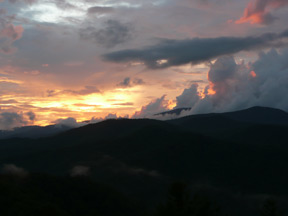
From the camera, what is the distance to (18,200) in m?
130

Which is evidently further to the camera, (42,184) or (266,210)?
(42,184)

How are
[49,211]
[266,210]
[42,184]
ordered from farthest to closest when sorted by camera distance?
[42,184]
[266,210]
[49,211]

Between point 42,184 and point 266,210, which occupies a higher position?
point 266,210

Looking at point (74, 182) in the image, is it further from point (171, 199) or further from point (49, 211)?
point (171, 199)

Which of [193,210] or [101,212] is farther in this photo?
[101,212]

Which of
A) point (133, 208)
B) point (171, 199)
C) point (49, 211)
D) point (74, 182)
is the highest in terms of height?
point (171, 199)

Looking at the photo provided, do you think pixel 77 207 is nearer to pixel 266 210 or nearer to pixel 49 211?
pixel 49 211

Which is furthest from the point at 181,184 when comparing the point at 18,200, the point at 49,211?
the point at 18,200

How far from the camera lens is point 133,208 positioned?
583 feet

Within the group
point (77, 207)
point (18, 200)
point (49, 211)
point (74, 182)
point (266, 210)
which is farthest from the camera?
point (74, 182)

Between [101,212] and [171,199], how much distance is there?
110 metres

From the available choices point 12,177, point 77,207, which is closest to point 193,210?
point 77,207

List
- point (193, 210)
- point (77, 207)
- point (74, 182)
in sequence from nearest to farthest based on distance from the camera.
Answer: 1. point (193, 210)
2. point (77, 207)
3. point (74, 182)

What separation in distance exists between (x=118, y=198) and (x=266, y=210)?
11737 cm
